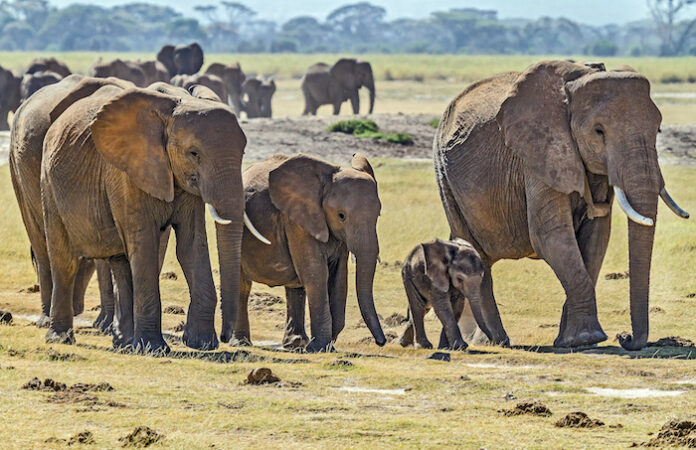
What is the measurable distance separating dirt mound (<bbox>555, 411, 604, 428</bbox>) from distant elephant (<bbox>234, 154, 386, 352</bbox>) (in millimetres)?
4157

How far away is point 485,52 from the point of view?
167375 millimetres

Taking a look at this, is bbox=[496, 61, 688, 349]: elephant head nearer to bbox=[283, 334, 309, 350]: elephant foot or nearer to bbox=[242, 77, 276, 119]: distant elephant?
bbox=[283, 334, 309, 350]: elephant foot

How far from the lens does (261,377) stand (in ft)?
34.6

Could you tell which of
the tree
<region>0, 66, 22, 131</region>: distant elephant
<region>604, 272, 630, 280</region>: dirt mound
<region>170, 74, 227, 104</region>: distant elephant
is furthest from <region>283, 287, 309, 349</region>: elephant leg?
the tree

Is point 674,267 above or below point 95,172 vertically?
below

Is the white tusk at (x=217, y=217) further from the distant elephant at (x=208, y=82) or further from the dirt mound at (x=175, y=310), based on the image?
the distant elephant at (x=208, y=82)

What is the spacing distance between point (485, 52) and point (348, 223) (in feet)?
512

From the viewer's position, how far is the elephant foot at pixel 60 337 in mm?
12913

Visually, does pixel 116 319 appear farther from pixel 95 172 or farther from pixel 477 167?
pixel 477 167

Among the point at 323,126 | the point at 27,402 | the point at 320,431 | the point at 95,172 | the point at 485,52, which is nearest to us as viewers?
the point at 320,431

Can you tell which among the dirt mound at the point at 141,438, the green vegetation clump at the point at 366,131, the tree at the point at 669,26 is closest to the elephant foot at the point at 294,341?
the dirt mound at the point at 141,438

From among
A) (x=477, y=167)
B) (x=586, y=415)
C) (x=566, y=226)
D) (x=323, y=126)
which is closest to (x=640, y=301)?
(x=566, y=226)

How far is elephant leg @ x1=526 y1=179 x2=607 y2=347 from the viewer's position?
13391 mm

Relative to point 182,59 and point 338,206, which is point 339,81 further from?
point 338,206
